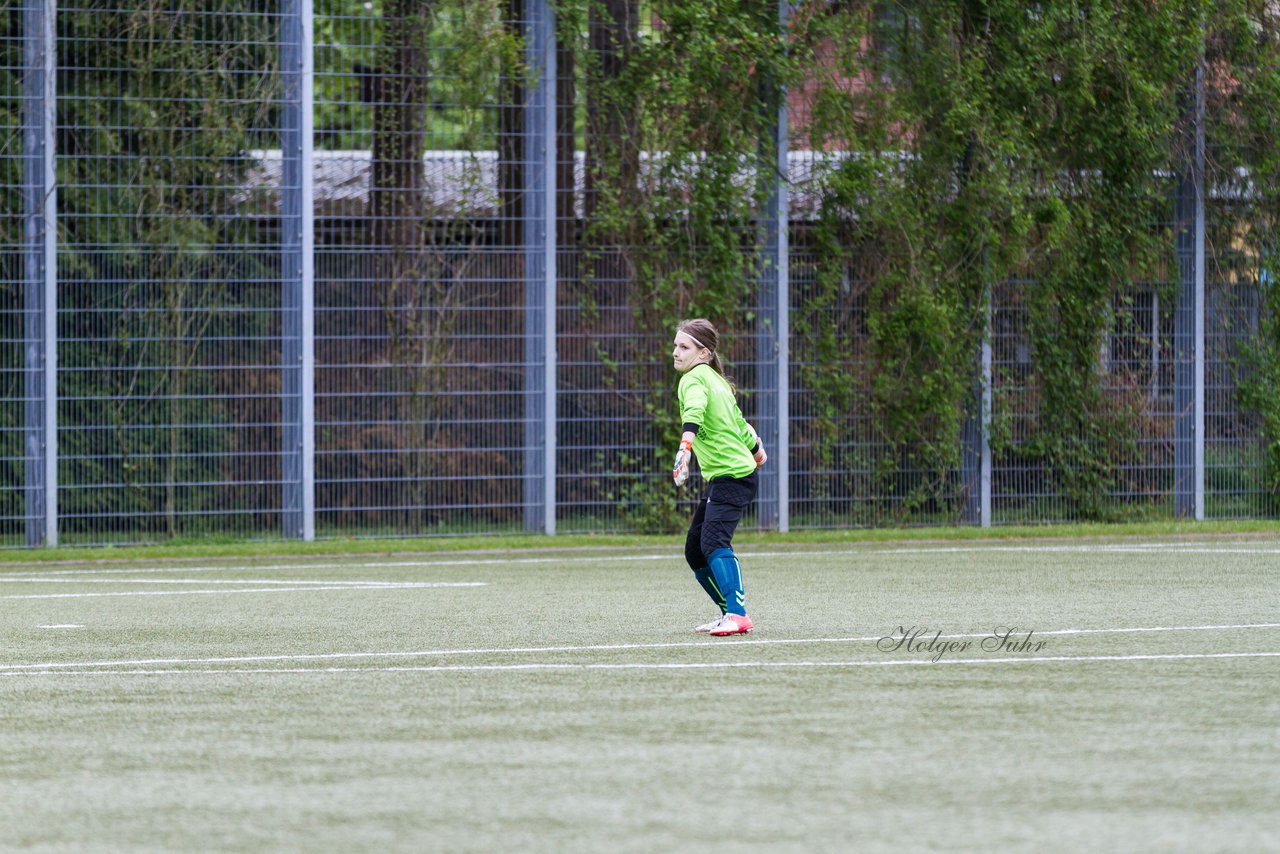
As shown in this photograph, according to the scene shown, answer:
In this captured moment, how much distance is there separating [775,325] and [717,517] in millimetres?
8372

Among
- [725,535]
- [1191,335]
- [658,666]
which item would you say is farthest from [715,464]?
[1191,335]

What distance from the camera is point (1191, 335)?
1911 centimetres

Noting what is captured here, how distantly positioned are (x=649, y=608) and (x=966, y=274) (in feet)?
27.2

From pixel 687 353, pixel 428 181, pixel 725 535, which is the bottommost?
pixel 725 535

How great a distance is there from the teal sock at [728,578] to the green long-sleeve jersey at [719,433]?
47cm

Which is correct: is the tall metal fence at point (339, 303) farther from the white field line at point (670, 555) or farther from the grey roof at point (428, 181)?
the white field line at point (670, 555)

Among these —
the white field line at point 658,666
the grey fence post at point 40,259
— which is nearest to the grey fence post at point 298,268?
the grey fence post at point 40,259

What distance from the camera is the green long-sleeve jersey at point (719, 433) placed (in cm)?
968

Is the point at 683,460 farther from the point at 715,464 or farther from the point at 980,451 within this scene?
the point at 980,451

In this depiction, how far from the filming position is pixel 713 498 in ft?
31.8

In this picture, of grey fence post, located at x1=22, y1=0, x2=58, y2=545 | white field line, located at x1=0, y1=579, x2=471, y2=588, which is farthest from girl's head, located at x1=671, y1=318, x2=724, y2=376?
grey fence post, located at x1=22, y1=0, x2=58, y2=545

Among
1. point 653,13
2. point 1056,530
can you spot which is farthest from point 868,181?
point 1056,530

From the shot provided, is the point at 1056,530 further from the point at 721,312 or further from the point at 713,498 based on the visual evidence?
the point at 713,498

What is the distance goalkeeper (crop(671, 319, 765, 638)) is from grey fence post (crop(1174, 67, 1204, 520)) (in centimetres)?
1046
